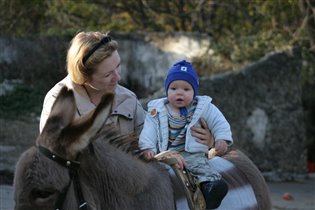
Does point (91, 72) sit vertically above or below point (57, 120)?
above

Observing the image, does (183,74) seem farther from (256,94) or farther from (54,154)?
(256,94)

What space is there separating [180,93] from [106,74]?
0.47m

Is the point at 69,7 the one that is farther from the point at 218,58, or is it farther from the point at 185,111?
the point at 185,111

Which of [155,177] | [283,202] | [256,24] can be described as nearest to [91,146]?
[155,177]

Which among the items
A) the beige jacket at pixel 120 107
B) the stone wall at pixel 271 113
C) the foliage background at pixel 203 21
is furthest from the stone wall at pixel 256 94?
the beige jacket at pixel 120 107

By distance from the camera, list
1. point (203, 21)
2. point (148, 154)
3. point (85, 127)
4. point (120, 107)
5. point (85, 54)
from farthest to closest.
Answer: point (203, 21)
point (120, 107)
point (85, 54)
point (148, 154)
point (85, 127)

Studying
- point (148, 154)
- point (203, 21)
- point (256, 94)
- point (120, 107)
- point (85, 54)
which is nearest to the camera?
point (148, 154)

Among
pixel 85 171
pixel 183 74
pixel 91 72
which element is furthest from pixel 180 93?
pixel 85 171

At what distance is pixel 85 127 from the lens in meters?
3.63

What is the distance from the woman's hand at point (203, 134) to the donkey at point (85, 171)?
14.9 inches

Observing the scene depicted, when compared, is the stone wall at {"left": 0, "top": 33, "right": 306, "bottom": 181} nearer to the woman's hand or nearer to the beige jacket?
the beige jacket

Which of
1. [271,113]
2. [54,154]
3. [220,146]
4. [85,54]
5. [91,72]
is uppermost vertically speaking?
[85,54]

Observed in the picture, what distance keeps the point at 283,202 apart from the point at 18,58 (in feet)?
17.0

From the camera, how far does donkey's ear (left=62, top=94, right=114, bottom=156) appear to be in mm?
3600
